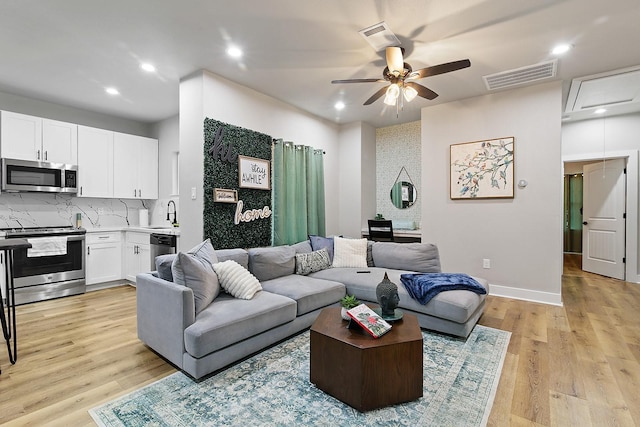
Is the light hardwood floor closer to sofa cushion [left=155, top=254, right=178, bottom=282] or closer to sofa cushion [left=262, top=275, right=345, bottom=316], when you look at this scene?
sofa cushion [left=155, top=254, right=178, bottom=282]

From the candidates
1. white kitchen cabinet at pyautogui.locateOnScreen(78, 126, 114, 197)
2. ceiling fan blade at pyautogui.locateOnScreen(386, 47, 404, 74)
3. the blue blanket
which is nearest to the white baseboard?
the blue blanket

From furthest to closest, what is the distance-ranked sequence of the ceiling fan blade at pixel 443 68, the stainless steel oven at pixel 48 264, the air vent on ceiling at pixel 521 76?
the stainless steel oven at pixel 48 264, the air vent on ceiling at pixel 521 76, the ceiling fan blade at pixel 443 68

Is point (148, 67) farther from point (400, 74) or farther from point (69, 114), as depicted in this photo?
point (400, 74)

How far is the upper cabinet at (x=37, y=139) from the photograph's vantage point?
3952 mm

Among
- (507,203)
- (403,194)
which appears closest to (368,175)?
(403,194)

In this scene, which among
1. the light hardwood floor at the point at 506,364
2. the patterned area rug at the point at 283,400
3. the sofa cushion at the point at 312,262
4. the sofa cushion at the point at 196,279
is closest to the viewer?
the patterned area rug at the point at 283,400

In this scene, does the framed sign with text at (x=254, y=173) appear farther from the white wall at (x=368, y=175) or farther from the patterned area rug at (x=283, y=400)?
the patterned area rug at (x=283, y=400)

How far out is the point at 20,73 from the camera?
141 inches

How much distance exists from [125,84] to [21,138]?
1591 mm

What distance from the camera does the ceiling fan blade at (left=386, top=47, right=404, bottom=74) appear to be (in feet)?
8.84

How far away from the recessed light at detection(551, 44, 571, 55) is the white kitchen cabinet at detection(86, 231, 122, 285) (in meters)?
5.96

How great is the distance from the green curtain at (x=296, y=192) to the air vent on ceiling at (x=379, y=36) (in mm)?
1916

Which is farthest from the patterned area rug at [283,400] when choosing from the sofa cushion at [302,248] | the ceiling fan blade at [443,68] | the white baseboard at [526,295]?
the ceiling fan blade at [443,68]

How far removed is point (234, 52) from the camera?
3.10m
